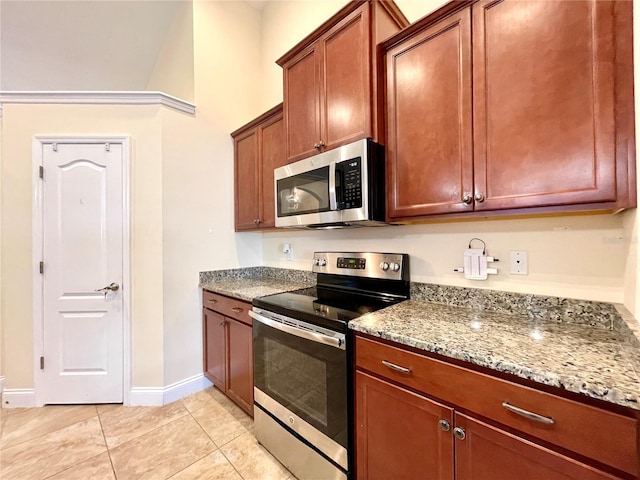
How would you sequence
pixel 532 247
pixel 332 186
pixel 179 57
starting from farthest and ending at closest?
pixel 179 57, pixel 332 186, pixel 532 247

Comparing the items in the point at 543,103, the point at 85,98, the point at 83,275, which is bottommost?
the point at 83,275

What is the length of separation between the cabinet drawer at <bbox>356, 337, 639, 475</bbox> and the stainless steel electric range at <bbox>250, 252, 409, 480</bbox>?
29 centimetres

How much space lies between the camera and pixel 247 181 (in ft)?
8.54

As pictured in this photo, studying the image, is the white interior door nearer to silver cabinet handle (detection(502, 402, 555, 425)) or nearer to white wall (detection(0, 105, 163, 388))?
white wall (detection(0, 105, 163, 388))

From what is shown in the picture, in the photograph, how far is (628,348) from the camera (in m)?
0.91

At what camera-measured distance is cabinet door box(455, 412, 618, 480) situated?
775 millimetres

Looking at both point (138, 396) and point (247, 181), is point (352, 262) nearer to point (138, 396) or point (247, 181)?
point (247, 181)

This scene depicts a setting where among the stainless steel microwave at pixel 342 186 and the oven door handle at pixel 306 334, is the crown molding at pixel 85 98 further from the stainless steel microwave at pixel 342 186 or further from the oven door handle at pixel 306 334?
the oven door handle at pixel 306 334

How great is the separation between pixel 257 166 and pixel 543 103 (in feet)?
6.59

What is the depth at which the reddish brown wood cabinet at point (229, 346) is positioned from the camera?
1.98 metres

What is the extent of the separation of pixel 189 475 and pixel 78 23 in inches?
170

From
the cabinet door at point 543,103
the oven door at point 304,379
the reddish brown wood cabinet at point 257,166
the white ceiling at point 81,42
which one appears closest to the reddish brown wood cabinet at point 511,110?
the cabinet door at point 543,103

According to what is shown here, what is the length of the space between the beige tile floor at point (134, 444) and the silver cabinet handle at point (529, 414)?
51.3 inches

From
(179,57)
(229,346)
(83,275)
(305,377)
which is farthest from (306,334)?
(179,57)
